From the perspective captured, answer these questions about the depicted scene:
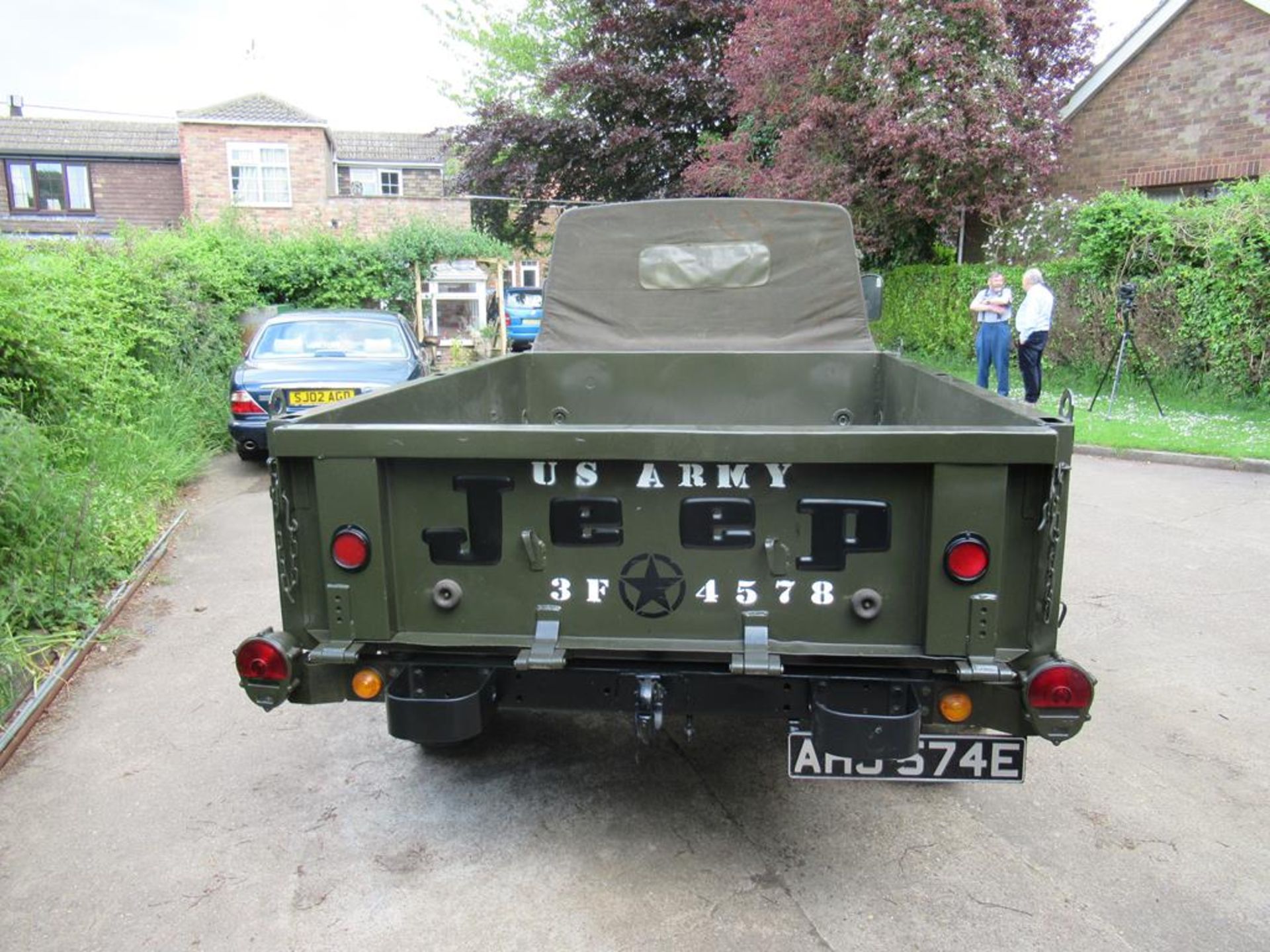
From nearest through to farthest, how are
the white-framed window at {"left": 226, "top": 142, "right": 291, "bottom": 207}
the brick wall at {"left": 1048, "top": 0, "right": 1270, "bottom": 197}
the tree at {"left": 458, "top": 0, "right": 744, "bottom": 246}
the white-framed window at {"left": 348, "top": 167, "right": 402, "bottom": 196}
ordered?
the brick wall at {"left": 1048, "top": 0, "right": 1270, "bottom": 197} → the tree at {"left": 458, "top": 0, "right": 744, "bottom": 246} → the white-framed window at {"left": 226, "top": 142, "right": 291, "bottom": 207} → the white-framed window at {"left": 348, "top": 167, "right": 402, "bottom": 196}

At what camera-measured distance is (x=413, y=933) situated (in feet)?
9.12

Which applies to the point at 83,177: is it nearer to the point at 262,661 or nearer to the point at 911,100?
the point at 911,100

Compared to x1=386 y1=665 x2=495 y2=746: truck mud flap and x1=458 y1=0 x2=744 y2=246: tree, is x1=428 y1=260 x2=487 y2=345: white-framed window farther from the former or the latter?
x1=386 y1=665 x2=495 y2=746: truck mud flap

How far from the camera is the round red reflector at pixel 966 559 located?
2566 millimetres

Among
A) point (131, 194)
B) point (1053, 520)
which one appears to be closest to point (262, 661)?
point (1053, 520)

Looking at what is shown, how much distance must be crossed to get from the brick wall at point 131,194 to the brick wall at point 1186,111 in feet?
97.4

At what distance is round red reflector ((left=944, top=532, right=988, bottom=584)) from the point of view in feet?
8.42

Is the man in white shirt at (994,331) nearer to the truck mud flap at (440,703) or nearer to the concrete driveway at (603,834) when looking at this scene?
the concrete driveway at (603,834)

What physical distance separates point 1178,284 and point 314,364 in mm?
11286

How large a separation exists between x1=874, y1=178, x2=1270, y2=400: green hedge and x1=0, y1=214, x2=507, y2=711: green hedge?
9409 mm

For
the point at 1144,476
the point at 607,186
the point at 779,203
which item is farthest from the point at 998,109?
the point at 607,186

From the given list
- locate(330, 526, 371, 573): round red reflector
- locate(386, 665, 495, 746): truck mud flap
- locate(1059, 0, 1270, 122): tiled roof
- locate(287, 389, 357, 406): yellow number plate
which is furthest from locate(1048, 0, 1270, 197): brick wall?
locate(330, 526, 371, 573): round red reflector

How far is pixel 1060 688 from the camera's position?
2.65 m

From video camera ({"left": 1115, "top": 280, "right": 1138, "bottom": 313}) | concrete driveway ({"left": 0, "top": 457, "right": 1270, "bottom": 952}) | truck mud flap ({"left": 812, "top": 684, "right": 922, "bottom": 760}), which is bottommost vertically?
concrete driveway ({"left": 0, "top": 457, "right": 1270, "bottom": 952})
